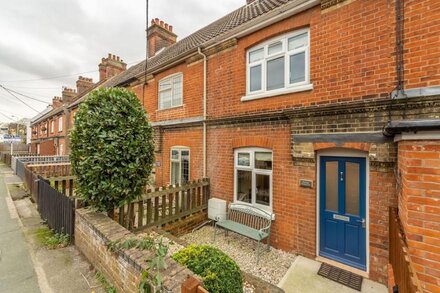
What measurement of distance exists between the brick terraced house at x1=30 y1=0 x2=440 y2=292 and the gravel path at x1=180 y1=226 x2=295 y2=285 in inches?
18.0

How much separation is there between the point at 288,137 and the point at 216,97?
10.2 feet

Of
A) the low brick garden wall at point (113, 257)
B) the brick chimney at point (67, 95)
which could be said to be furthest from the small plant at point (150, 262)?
the brick chimney at point (67, 95)

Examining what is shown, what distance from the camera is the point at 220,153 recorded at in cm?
721

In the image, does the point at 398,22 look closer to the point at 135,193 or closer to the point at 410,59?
the point at 410,59

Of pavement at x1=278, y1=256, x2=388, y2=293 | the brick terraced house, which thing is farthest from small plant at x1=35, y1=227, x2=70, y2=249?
pavement at x1=278, y1=256, x2=388, y2=293

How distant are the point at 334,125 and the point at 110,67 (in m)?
21.8

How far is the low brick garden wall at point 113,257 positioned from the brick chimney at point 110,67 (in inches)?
769

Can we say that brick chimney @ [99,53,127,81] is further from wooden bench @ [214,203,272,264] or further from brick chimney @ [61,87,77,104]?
wooden bench @ [214,203,272,264]

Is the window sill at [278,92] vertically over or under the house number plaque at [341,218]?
over

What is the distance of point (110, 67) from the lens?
67.3 feet

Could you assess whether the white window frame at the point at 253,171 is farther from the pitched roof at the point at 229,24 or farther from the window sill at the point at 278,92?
the pitched roof at the point at 229,24

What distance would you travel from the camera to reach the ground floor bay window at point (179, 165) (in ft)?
28.6

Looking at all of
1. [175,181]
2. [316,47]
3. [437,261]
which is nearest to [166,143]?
[175,181]

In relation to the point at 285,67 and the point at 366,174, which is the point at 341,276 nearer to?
the point at 366,174
